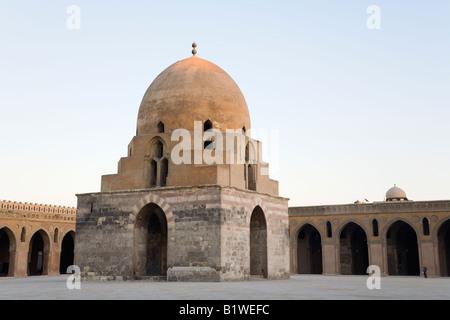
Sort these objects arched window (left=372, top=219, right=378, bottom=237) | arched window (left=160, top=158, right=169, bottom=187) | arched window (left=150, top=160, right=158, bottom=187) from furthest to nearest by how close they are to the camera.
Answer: arched window (left=372, top=219, right=378, bottom=237) < arched window (left=150, top=160, right=158, bottom=187) < arched window (left=160, top=158, right=169, bottom=187)

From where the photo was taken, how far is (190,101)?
60.9 feet

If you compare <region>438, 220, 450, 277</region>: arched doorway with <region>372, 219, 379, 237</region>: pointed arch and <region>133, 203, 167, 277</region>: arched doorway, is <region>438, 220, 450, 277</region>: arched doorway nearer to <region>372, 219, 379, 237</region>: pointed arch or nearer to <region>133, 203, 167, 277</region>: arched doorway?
<region>372, 219, 379, 237</region>: pointed arch

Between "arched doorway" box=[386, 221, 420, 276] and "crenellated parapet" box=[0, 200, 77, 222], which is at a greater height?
"crenellated parapet" box=[0, 200, 77, 222]

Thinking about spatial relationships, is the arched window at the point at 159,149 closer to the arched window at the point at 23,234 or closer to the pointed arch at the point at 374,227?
the arched window at the point at 23,234

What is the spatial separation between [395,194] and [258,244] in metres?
18.7

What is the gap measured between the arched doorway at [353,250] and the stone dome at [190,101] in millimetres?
15603

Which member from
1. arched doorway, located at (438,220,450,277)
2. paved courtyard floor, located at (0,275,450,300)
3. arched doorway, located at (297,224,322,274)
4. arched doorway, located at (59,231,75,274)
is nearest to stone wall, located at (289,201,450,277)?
arched doorway, located at (438,220,450,277)

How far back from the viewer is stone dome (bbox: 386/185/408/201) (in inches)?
1359

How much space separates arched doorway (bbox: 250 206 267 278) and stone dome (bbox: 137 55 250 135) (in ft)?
11.5

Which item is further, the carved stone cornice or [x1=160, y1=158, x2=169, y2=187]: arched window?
the carved stone cornice
